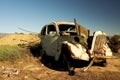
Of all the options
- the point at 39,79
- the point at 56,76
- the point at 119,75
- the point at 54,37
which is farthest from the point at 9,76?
the point at 119,75

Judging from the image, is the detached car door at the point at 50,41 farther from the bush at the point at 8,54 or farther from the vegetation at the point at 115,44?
the vegetation at the point at 115,44

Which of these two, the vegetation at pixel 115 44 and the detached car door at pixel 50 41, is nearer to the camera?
the detached car door at pixel 50 41

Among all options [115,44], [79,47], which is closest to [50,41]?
[79,47]

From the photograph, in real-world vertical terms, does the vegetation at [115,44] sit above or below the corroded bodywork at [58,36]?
below

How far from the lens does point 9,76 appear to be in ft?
27.5

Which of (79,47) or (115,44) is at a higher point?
(79,47)

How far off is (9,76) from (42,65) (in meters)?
2.65

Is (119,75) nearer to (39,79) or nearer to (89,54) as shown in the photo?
(89,54)

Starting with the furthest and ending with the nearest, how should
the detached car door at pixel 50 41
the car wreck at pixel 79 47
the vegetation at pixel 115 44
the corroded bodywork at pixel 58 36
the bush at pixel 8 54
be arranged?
the vegetation at pixel 115 44
the bush at pixel 8 54
the detached car door at pixel 50 41
the corroded bodywork at pixel 58 36
the car wreck at pixel 79 47

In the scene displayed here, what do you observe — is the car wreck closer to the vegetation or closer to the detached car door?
the detached car door

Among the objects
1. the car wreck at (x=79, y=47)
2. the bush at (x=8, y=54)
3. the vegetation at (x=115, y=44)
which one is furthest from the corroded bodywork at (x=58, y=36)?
the vegetation at (x=115, y=44)

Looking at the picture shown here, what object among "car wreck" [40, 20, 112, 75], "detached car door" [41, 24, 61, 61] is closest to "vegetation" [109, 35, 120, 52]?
"detached car door" [41, 24, 61, 61]

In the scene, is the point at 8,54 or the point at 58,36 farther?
the point at 8,54

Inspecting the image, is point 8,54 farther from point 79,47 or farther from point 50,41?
point 79,47
